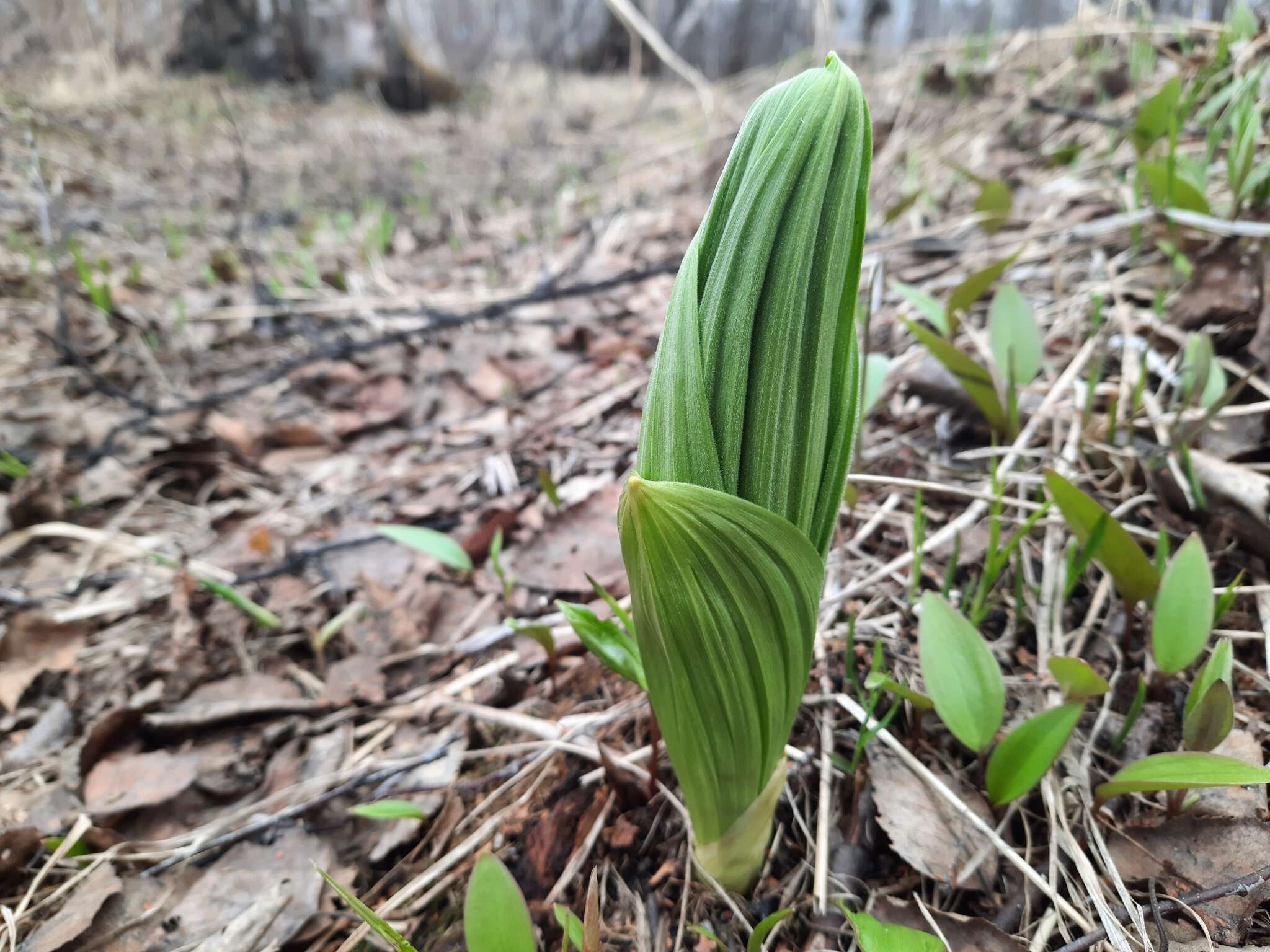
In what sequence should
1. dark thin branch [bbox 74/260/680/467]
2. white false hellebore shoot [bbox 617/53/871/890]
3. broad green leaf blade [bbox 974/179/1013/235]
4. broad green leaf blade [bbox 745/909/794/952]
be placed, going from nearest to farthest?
white false hellebore shoot [bbox 617/53/871/890]
broad green leaf blade [bbox 745/909/794/952]
broad green leaf blade [bbox 974/179/1013/235]
dark thin branch [bbox 74/260/680/467]

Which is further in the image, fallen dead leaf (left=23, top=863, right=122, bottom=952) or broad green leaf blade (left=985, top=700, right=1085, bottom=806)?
fallen dead leaf (left=23, top=863, right=122, bottom=952)

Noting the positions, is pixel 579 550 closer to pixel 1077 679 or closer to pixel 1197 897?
pixel 1077 679

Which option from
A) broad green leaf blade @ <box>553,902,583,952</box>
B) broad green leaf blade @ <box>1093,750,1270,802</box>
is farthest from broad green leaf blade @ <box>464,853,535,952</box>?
broad green leaf blade @ <box>1093,750,1270,802</box>

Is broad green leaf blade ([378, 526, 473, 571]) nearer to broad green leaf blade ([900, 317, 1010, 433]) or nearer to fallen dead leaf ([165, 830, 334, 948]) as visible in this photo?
fallen dead leaf ([165, 830, 334, 948])

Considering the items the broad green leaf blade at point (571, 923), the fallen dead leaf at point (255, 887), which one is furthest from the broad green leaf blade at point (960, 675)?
the fallen dead leaf at point (255, 887)

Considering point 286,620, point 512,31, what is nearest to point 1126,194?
point 286,620
